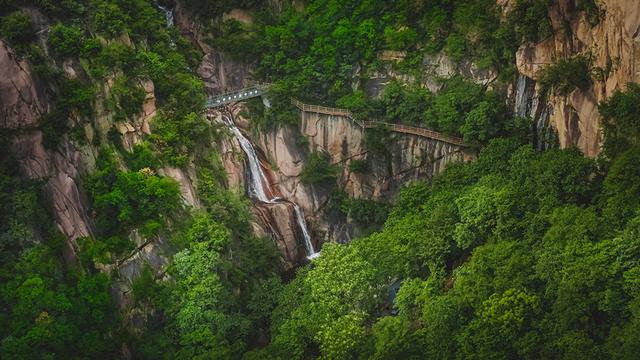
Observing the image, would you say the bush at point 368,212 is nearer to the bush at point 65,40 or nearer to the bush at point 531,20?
the bush at point 531,20

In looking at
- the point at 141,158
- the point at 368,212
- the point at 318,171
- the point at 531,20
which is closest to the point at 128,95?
the point at 141,158

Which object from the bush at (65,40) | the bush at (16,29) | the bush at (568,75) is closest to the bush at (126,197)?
the bush at (65,40)

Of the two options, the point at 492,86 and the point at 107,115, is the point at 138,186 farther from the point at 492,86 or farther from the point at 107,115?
the point at 492,86

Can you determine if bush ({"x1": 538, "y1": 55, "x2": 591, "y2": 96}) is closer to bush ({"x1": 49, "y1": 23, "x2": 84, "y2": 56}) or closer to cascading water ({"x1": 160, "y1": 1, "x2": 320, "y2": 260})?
cascading water ({"x1": 160, "y1": 1, "x2": 320, "y2": 260})

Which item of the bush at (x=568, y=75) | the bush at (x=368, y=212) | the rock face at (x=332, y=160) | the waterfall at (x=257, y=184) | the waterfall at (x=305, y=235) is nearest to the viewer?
the bush at (x=568, y=75)

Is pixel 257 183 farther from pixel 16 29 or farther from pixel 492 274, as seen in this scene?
pixel 492 274

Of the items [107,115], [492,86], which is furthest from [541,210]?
[107,115]

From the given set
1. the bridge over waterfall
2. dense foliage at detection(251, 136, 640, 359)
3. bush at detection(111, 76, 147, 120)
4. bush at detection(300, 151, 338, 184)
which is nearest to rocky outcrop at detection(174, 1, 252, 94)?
the bridge over waterfall
